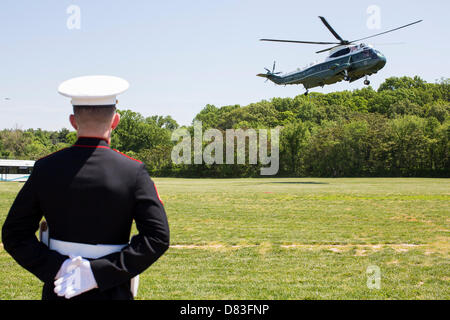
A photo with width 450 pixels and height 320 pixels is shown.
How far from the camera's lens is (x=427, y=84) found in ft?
412

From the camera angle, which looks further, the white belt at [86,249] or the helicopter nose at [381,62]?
the helicopter nose at [381,62]

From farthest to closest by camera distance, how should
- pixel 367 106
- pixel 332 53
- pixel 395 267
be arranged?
1. pixel 367 106
2. pixel 332 53
3. pixel 395 267

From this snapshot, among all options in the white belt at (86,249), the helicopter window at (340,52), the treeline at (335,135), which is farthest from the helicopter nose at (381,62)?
the white belt at (86,249)

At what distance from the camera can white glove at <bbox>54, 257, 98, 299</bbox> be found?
8.93ft

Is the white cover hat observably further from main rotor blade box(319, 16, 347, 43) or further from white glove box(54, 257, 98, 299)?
main rotor blade box(319, 16, 347, 43)

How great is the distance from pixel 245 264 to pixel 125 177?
7329 millimetres

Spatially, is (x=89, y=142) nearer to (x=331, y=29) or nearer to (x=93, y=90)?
(x=93, y=90)

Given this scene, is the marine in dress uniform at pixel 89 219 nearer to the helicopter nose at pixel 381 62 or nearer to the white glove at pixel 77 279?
the white glove at pixel 77 279

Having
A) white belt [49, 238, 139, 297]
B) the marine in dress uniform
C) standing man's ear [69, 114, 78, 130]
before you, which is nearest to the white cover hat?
the marine in dress uniform

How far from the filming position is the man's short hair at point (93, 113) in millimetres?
2889

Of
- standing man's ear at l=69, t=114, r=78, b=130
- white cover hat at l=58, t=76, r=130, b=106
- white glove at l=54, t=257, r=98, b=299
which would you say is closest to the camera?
white glove at l=54, t=257, r=98, b=299

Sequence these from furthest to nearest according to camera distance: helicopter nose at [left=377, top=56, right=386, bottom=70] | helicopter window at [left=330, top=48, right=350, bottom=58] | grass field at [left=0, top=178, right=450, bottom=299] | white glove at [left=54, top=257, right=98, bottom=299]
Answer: helicopter window at [left=330, top=48, right=350, bottom=58], helicopter nose at [left=377, top=56, right=386, bottom=70], grass field at [left=0, top=178, right=450, bottom=299], white glove at [left=54, top=257, right=98, bottom=299]
